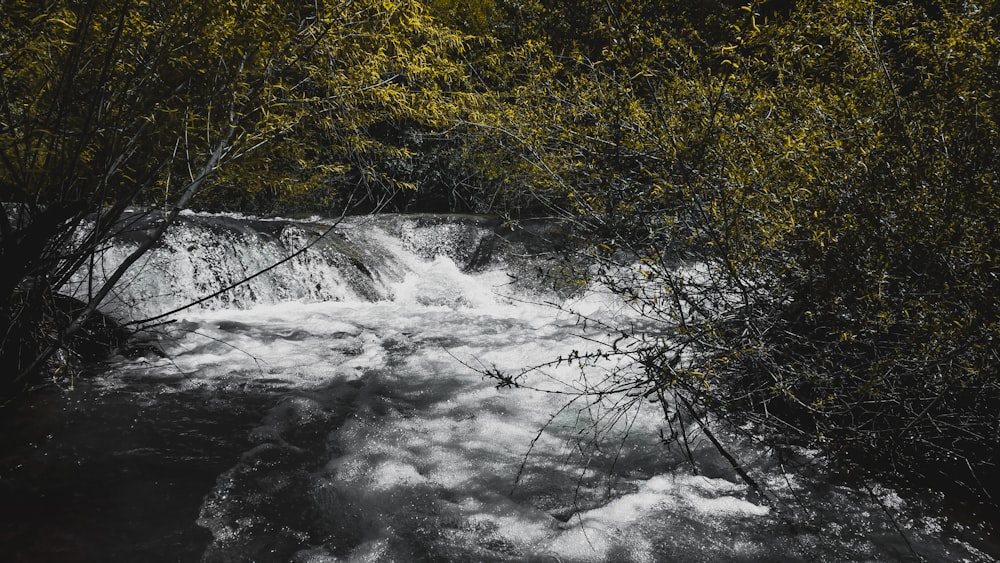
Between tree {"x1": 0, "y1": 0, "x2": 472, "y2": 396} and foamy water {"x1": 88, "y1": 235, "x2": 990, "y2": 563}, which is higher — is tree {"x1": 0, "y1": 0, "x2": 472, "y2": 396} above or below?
above

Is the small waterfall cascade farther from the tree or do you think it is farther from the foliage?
the foliage

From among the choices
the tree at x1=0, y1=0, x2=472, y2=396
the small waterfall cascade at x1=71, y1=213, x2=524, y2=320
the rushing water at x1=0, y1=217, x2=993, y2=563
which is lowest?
the rushing water at x1=0, y1=217, x2=993, y2=563

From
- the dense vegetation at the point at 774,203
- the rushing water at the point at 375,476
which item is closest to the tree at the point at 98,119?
the dense vegetation at the point at 774,203

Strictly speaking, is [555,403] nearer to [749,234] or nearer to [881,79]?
[749,234]

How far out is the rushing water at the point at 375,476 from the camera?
104 inches

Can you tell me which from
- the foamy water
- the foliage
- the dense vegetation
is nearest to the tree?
the dense vegetation

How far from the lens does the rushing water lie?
8.65 feet

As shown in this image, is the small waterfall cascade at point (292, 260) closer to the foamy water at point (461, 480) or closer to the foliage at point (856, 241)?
the foamy water at point (461, 480)

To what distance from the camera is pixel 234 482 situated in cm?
306

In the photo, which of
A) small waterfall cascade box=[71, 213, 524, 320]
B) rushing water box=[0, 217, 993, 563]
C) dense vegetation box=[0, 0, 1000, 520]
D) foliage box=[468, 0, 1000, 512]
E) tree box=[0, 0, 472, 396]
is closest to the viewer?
tree box=[0, 0, 472, 396]

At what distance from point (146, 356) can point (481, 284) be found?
4997 mm

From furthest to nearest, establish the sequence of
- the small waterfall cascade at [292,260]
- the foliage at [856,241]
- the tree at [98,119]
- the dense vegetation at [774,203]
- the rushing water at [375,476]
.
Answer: the small waterfall cascade at [292,260] < the rushing water at [375,476] < the foliage at [856,241] < the dense vegetation at [774,203] < the tree at [98,119]

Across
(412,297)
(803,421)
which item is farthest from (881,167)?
(412,297)

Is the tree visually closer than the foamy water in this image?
Yes
